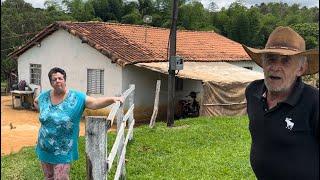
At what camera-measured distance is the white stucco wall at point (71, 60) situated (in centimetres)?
1684

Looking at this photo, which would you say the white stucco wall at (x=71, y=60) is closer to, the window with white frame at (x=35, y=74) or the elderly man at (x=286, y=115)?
the window with white frame at (x=35, y=74)

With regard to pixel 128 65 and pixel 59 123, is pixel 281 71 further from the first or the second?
pixel 128 65

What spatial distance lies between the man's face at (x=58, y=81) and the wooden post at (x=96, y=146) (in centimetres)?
92

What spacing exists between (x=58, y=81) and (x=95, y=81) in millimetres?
13365

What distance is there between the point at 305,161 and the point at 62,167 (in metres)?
2.62

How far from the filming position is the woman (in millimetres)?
4168

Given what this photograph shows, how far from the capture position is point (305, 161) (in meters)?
2.17

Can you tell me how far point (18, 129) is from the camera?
15000 mm

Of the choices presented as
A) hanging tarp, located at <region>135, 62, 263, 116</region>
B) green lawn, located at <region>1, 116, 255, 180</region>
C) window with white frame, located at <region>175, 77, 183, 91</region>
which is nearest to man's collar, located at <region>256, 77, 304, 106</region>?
green lawn, located at <region>1, 116, 255, 180</region>

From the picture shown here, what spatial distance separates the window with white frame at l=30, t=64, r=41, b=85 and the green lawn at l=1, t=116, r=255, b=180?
34.3 feet

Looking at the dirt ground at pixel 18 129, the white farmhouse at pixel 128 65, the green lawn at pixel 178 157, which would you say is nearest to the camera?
the green lawn at pixel 178 157

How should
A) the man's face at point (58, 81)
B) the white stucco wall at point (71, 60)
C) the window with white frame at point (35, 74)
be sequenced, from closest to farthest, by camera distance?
the man's face at point (58, 81) → the white stucco wall at point (71, 60) → the window with white frame at point (35, 74)

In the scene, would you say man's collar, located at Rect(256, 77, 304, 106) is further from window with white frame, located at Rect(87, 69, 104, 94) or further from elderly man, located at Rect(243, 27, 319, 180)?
window with white frame, located at Rect(87, 69, 104, 94)

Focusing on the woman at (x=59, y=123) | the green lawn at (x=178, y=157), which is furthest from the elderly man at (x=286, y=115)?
the green lawn at (x=178, y=157)
